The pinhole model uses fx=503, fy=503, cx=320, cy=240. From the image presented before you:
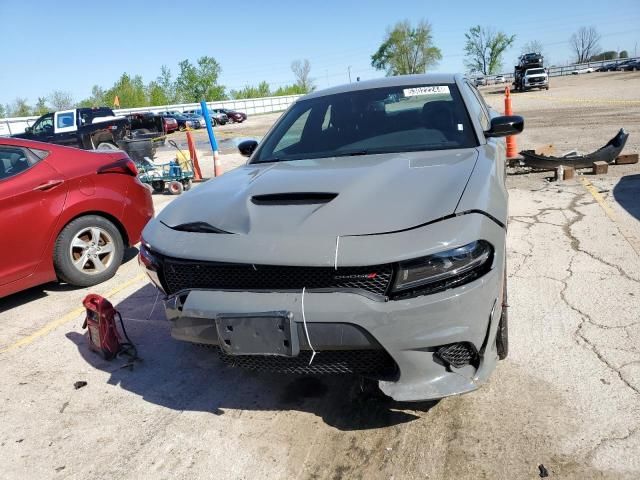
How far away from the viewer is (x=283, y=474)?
2.25 metres

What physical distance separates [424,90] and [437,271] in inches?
84.1

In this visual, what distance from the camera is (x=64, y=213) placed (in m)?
4.46

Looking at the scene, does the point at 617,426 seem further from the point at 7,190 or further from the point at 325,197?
the point at 7,190

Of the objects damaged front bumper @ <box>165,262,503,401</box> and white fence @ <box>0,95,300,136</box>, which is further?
white fence @ <box>0,95,300,136</box>

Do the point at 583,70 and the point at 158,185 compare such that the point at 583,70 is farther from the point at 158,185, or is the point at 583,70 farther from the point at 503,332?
the point at 503,332

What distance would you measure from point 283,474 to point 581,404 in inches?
59.2

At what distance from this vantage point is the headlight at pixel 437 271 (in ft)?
6.79

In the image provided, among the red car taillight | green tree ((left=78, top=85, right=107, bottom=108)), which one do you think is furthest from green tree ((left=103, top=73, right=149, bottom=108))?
the red car taillight

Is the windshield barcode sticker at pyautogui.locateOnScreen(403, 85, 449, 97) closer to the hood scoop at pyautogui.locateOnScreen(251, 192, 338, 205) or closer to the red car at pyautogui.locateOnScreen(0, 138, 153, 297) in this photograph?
the hood scoop at pyautogui.locateOnScreen(251, 192, 338, 205)

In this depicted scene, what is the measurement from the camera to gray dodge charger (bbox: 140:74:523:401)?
2078 mm

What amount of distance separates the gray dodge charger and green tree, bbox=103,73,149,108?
75.1m

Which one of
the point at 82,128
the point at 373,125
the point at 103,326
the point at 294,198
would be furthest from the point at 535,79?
the point at 103,326

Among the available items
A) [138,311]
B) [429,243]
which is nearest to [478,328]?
[429,243]

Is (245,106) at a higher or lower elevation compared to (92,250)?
higher
